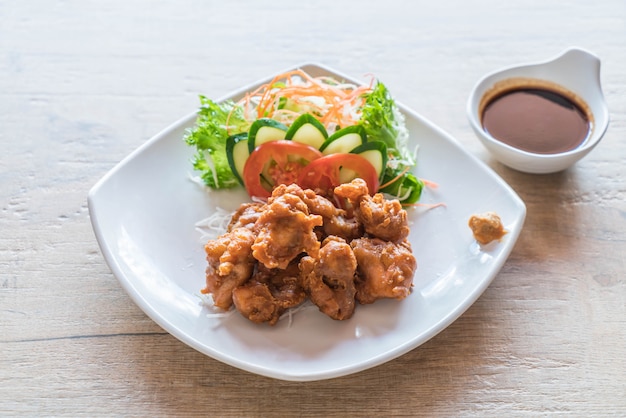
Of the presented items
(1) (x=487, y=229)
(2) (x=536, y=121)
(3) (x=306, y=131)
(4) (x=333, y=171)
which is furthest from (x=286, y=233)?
(2) (x=536, y=121)

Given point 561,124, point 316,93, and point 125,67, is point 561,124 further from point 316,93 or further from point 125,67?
point 125,67

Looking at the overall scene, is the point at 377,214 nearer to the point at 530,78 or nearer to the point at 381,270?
the point at 381,270

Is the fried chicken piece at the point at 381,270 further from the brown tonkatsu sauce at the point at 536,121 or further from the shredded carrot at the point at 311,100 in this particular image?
the brown tonkatsu sauce at the point at 536,121

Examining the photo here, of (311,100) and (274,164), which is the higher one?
(311,100)

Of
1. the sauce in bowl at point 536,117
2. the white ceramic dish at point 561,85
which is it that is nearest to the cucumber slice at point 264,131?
the white ceramic dish at point 561,85

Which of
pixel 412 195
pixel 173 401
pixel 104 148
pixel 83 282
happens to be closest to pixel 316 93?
pixel 412 195

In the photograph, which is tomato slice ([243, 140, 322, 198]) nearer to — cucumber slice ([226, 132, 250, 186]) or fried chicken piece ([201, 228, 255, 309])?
cucumber slice ([226, 132, 250, 186])
